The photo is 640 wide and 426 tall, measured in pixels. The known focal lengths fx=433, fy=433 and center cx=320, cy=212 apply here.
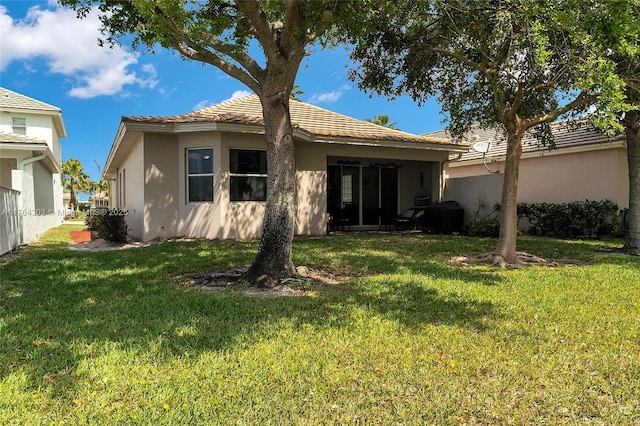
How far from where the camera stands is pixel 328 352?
379 cm

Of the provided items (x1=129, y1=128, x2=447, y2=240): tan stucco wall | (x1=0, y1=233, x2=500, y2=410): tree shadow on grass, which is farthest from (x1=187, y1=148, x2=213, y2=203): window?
(x1=0, y1=233, x2=500, y2=410): tree shadow on grass

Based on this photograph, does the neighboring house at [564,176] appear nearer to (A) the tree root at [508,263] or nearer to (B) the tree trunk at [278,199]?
(A) the tree root at [508,263]

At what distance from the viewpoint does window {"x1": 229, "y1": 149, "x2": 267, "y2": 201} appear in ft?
41.1

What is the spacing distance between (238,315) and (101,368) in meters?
1.67

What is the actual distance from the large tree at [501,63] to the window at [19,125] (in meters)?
20.8

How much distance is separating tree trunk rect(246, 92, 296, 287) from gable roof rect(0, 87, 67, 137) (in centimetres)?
2203

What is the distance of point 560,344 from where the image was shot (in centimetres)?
403

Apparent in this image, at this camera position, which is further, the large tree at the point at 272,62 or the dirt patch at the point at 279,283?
the large tree at the point at 272,62

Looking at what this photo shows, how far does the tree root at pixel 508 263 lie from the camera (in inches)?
337

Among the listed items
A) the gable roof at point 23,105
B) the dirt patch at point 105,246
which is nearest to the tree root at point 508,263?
the dirt patch at point 105,246

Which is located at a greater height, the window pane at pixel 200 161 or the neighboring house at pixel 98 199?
the window pane at pixel 200 161

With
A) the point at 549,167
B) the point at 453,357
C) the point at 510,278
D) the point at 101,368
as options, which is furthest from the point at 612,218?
the point at 101,368

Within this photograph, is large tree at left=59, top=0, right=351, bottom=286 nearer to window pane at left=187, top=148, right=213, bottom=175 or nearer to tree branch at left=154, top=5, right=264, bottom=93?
tree branch at left=154, top=5, right=264, bottom=93

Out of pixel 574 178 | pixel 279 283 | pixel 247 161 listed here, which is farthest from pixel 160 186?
pixel 574 178
